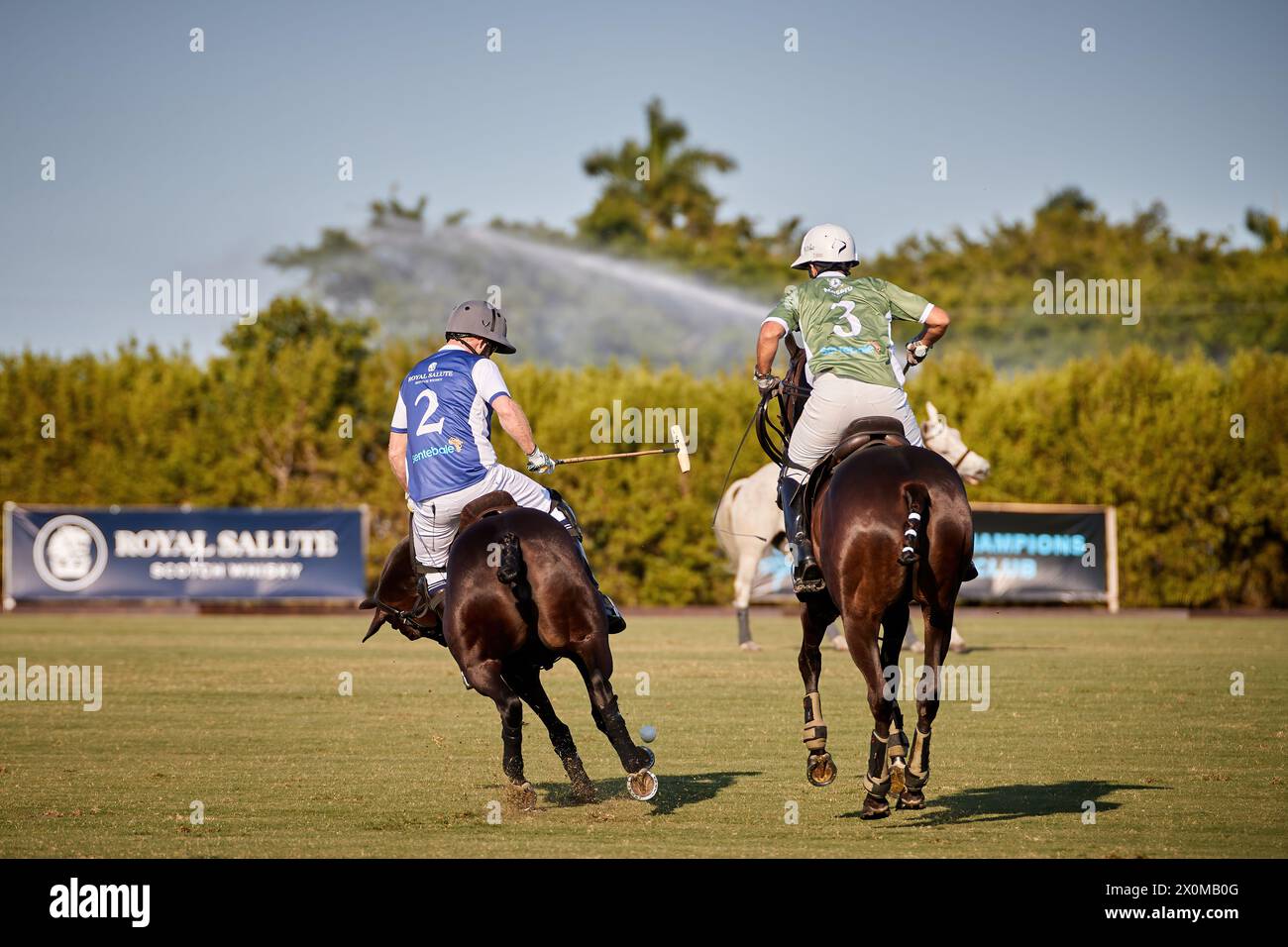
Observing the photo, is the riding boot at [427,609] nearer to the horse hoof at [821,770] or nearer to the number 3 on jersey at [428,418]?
the number 3 on jersey at [428,418]

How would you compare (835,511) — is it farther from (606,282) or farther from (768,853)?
(606,282)

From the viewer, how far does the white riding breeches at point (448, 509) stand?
8.60 metres

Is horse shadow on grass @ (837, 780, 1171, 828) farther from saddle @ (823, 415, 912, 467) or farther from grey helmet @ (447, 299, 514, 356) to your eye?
grey helmet @ (447, 299, 514, 356)

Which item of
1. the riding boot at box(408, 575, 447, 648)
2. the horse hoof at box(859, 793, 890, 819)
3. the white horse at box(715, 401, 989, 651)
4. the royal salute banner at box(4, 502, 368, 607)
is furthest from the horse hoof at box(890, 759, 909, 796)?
the royal salute banner at box(4, 502, 368, 607)

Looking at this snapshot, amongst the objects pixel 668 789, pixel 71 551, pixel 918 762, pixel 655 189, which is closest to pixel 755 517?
pixel 668 789

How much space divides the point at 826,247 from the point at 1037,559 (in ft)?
69.1

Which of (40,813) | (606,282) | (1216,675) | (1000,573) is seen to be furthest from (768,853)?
(606,282)

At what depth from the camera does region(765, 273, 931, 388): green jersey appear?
27.7 feet

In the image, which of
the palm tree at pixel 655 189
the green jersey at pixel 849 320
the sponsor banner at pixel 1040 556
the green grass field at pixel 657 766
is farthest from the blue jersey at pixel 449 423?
the palm tree at pixel 655 189

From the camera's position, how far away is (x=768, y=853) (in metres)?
6.86

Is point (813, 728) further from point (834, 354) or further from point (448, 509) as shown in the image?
point (448, 509)

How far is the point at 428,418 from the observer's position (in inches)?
339

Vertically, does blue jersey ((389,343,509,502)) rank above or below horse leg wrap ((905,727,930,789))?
above
